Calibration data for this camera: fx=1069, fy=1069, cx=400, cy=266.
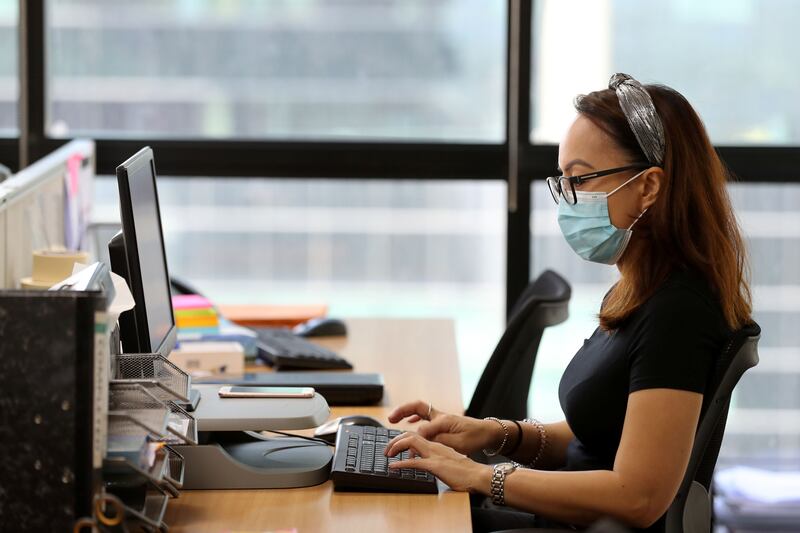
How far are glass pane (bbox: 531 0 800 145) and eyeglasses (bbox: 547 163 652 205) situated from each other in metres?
1.65

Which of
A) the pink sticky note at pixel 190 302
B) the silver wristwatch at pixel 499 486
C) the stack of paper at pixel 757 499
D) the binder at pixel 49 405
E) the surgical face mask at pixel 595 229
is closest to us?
the binder at pixel 49 405

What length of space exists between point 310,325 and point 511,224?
2.94ft

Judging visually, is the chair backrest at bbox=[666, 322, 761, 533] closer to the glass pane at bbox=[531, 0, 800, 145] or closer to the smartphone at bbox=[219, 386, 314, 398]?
the smartphone at bbox=[219, 386, 314, 398]

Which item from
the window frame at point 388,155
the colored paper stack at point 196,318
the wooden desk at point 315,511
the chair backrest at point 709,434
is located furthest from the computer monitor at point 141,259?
the window frame at point 388,155

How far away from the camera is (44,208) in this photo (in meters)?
2.52

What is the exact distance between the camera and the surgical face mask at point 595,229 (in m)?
1.72

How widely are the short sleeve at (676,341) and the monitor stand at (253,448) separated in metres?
0.51

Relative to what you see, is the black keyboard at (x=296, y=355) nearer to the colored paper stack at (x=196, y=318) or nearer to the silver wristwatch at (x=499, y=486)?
the colored paper stack at (x=196, y=318)

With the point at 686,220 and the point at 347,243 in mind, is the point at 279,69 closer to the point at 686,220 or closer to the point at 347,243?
the point at 347,243

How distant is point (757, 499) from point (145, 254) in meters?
2.34

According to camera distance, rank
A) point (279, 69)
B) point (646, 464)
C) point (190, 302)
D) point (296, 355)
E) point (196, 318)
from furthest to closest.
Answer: point (279, 69) < point (190, 302) < point (196, 318) < point (296, 355) < point (646, 464)

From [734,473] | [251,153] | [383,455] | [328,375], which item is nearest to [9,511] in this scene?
[383,455]

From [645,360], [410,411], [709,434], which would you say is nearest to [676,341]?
[645,360]

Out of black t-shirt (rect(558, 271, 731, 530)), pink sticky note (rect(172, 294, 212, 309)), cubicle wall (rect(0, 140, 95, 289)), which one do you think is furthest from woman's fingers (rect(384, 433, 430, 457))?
pink sticky note (rect(172, 294, 212, 309))
